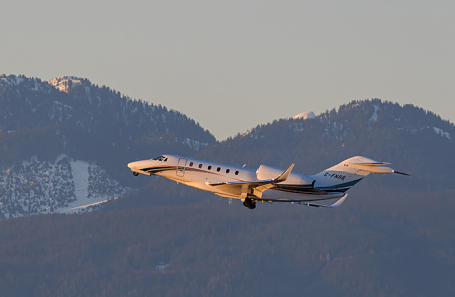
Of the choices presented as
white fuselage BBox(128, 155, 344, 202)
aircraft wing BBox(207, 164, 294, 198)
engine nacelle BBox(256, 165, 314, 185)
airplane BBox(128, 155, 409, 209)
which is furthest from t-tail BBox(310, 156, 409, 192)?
aircraft wing BBox(207, 164, 294, 198)

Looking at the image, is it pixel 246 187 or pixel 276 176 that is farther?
pixel 276 176

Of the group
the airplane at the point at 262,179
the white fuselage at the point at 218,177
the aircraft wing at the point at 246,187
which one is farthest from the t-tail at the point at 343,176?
the aircraft wing at the point at 246,187

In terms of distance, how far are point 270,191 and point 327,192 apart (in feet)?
21.3

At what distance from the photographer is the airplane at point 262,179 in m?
111

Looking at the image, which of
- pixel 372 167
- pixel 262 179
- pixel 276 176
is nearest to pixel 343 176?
pixel 372 167

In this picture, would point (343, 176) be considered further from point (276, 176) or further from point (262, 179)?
point (262, 179)

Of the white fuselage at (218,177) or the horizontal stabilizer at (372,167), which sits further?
the white fuselage at (218,177)

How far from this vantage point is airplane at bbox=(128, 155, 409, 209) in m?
111

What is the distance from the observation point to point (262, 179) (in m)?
110

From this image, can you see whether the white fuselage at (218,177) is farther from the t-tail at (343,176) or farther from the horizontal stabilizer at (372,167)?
the horizontal stabilizer at (372,167)

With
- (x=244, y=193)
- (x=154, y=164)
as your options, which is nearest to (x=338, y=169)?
(x=244, y=193)

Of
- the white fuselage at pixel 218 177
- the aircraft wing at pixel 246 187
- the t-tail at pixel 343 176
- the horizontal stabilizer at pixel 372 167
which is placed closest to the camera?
the aircraft wing at pixel 246 187

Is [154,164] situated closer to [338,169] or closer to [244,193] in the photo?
[244,193]

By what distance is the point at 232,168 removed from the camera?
4446 inches
